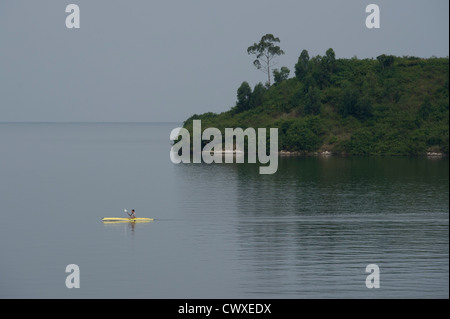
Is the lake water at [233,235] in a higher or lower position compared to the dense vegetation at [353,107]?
lower

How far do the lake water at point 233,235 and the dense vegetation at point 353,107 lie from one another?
29.4 metres

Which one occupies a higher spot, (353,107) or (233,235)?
(353,107)

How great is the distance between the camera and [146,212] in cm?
7119

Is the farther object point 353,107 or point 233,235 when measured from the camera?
point 353,107

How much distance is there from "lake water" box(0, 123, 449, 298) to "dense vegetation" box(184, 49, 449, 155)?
29.4 meters

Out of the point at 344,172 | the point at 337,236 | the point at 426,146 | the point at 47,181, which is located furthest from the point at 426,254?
the point at 426,146

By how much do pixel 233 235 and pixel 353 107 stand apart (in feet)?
309

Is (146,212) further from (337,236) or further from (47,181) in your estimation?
(47,181)

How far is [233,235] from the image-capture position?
2285 inches

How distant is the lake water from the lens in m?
43.8

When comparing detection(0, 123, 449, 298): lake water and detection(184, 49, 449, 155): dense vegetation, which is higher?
detection(184, 49, 449, 155): dense vegetation

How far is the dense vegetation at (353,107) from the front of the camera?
13062cm

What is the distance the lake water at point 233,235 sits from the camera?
144 ft

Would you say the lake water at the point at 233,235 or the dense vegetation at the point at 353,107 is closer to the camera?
the lake water at the point at 233,235
